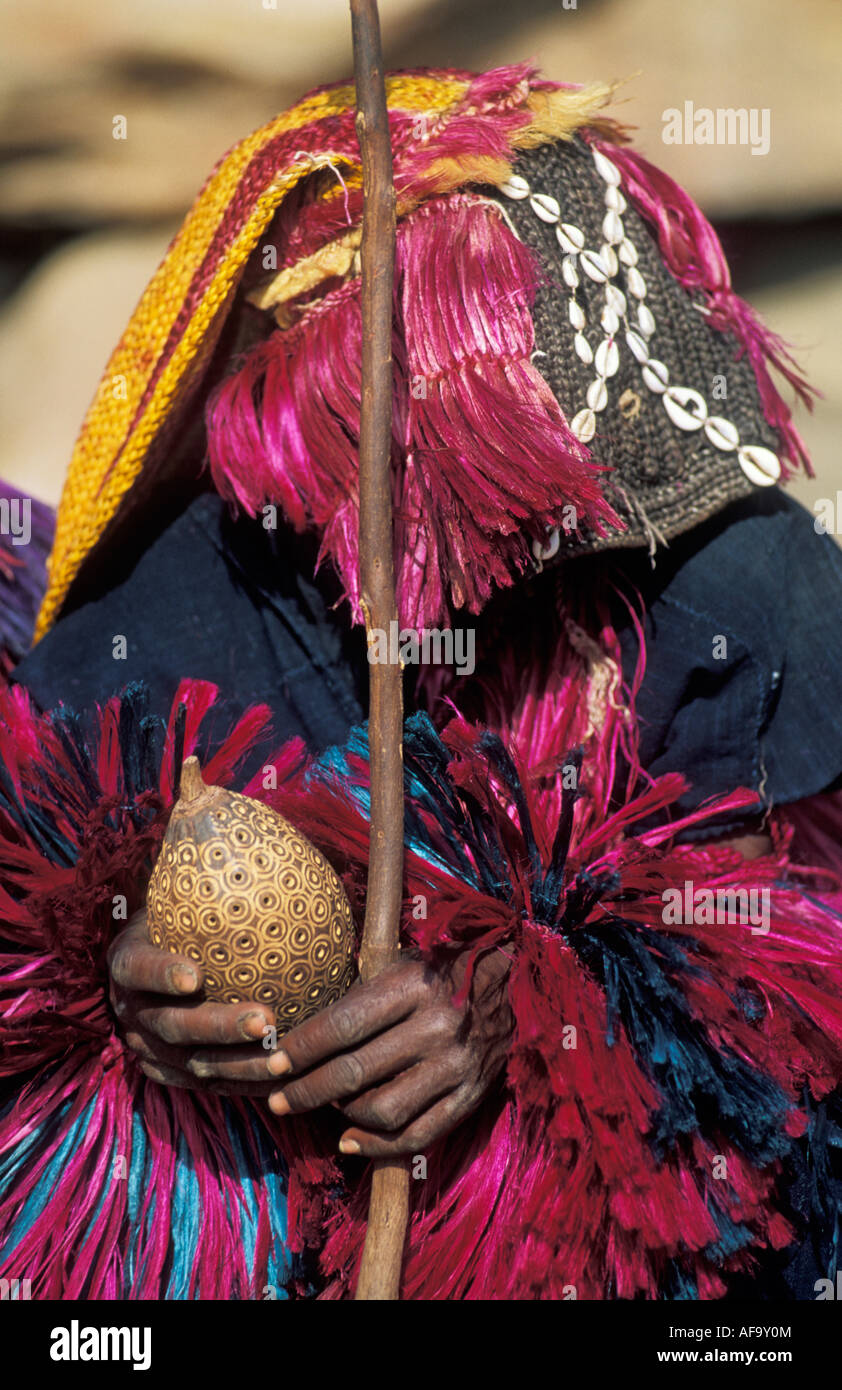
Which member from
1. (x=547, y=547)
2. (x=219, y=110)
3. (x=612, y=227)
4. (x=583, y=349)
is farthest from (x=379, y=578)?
(x=219, y=110)

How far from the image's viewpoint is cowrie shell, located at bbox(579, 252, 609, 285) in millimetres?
826

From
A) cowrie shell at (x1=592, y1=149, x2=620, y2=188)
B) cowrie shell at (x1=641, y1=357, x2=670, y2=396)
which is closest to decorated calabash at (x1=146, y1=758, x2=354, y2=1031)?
cowrie shell at (x1=641, y1=357, x2=670, y2=396)

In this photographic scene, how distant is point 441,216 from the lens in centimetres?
79

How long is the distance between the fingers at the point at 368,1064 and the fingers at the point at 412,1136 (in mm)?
26

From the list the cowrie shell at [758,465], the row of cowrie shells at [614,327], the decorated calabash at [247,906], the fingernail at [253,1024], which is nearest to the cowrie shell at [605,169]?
the row of cowrie shells at [614,327]

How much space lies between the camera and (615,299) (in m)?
0.84

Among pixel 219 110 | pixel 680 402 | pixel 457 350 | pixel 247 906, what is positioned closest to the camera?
pixel 247 906

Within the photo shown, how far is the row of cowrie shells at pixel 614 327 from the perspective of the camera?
2.66ft

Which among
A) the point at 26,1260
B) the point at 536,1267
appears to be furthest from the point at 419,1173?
the point at 26,1260

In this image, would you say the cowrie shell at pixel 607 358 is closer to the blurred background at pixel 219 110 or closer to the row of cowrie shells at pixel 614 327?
the row of cowrie shells at pixel 614 327

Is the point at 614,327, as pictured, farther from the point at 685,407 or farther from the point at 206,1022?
the point at 206,1022

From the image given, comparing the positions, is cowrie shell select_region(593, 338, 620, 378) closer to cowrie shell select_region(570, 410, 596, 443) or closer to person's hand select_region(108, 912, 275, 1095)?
cowrie shell select_region(570, 410, 596, 443)

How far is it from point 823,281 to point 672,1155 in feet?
3.29

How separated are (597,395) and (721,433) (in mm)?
124
